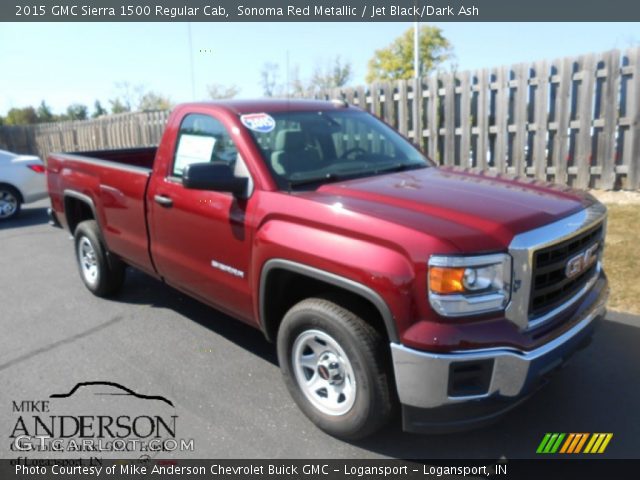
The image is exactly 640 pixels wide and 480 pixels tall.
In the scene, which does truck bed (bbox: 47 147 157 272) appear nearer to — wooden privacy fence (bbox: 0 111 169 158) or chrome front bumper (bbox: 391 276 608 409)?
chrome front bumper (bbox: 391 276 608 409)

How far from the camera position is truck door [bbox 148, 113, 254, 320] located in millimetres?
3377

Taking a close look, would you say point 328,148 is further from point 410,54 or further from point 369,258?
point 410,54

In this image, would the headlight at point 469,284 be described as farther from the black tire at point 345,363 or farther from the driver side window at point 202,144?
the driver side window at point 202,144

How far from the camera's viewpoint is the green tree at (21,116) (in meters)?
46.0

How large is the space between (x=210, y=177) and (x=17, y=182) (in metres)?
8.84

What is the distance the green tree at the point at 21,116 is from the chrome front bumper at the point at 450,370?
51.6 meters

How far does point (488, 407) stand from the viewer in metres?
2.50

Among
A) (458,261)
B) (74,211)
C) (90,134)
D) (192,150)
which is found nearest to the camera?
(458,261)

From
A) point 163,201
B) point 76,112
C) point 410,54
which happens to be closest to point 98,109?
point 76,112

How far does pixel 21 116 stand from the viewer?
4619cm

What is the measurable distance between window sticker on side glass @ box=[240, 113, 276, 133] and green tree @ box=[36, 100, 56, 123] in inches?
2026

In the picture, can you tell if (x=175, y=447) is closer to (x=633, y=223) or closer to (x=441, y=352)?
(x=441, y=352)

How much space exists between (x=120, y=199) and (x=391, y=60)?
3252cm

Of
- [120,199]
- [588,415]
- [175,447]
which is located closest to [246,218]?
[175,447]
